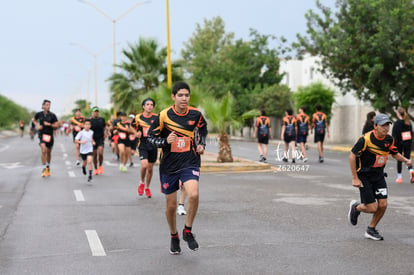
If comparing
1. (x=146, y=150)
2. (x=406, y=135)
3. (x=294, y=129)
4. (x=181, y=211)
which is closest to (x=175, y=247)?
(x=181, y=211)

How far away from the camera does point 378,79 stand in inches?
1061

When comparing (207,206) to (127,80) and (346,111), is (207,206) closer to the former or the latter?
(127,80)

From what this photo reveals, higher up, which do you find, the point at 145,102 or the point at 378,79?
the point at 378,79

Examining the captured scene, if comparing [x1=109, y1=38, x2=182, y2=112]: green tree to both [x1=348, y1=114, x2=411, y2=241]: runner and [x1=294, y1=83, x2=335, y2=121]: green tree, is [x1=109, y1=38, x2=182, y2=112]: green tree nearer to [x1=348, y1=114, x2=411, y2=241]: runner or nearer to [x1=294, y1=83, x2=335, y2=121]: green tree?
[x1=294, y1=83, x2=335, y2=121]: green tree

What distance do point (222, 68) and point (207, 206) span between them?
42649mm

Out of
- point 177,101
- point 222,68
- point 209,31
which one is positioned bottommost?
point 177,101

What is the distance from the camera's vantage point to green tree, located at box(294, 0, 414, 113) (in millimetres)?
24609

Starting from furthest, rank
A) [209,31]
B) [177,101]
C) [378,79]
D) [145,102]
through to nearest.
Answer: [209,31] < [378,79] < [145,102] < [177,101]

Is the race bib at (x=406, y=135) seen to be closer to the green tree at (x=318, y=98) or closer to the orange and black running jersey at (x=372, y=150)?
Answer: the orange and black running jersey at (x=372, y=150)

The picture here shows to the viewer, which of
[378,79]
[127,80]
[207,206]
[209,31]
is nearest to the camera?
[207,206]

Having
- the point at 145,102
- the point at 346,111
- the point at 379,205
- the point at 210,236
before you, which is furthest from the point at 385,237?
the point at 346,111

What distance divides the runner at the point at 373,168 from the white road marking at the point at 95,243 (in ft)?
A: 9.82

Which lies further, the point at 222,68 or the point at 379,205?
the point at 222,68

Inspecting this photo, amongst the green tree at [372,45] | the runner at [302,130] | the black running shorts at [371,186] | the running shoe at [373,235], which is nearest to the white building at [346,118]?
the green tree at [372,45]
